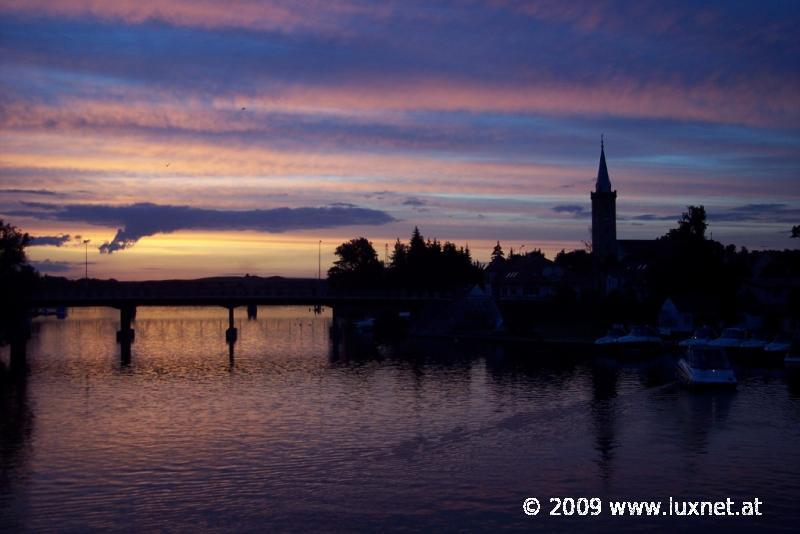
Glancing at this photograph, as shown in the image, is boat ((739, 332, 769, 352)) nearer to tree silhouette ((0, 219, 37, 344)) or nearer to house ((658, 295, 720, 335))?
house ((658, 295, 720, 335))

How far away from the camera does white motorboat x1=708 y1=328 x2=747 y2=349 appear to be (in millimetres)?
102500

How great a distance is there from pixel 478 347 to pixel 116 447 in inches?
2963

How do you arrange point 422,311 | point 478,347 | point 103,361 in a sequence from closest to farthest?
point 103,361 → point 478,347 → point 422,311

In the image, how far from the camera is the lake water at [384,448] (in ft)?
120

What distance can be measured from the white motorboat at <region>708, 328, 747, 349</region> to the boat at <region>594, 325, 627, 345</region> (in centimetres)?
1153

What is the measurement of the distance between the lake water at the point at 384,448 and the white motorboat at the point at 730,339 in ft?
57.0

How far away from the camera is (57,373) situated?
90625 mm

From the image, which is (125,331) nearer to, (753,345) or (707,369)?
(753,345)

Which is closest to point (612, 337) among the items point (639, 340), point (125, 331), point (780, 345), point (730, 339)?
point (639, 340)

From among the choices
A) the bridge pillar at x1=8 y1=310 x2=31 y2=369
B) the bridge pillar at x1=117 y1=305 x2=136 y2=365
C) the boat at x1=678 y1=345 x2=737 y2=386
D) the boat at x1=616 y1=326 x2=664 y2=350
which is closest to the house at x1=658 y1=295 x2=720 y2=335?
the boat at x1=616 y1=326 x2=664 y2=350

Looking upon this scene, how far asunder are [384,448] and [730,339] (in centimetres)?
6724

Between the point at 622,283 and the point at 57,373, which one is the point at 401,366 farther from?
the point at 622,283

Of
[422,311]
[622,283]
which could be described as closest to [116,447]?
[422,311]

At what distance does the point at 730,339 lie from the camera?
104 meters
